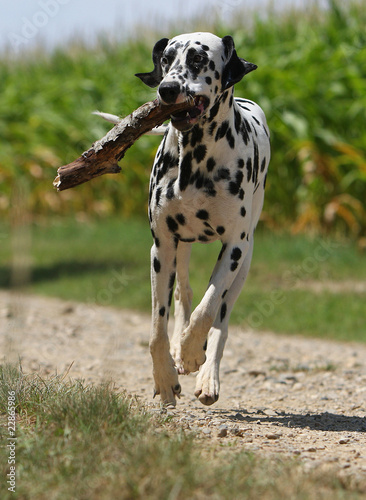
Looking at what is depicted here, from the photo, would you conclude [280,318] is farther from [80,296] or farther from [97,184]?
[97,184]

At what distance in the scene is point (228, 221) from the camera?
15.1ft

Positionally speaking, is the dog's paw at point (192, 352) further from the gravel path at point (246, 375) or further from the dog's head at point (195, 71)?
the dog's head at point (195, 71)

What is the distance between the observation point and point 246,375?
6.68 m

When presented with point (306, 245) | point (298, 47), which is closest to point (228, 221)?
point (306, 245)

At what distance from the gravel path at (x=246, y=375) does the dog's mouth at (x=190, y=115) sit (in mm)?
1160

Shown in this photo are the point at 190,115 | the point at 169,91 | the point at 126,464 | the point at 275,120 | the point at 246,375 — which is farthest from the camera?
the point at 275,120

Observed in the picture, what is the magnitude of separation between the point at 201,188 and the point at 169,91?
0.67 metres

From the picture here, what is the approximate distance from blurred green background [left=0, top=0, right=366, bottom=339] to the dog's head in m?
3.71

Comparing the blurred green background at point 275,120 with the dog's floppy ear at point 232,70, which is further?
the blurred green background at point 275,120

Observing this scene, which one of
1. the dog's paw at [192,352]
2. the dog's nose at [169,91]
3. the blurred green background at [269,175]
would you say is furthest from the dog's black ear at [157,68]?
the blurred green background at [269,175]

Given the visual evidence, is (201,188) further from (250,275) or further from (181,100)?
(250,275)

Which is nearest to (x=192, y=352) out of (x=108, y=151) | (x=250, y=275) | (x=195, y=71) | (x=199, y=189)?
(x=199, y=189)

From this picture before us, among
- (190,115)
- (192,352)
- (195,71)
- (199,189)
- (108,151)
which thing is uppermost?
(195,71)

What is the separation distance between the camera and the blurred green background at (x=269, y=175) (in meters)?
10.5
